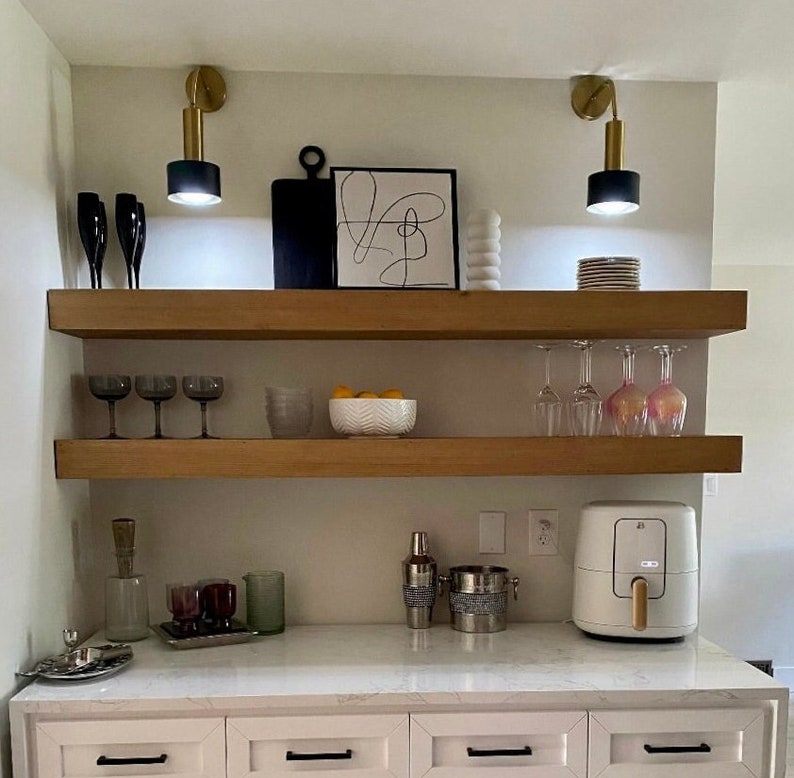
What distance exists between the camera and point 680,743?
149cm

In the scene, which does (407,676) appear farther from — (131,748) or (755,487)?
(755,487)

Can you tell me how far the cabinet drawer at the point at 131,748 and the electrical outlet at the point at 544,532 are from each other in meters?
0.95

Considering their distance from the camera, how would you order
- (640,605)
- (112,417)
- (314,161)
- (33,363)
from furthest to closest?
(314,161)
(112,417)
(640,605)
(33,363)

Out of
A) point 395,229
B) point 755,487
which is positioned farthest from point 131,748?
point 755,487

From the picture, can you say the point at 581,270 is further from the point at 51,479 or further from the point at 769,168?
the point at 51,479

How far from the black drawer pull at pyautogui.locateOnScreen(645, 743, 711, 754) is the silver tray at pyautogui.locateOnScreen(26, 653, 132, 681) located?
1.18 meters

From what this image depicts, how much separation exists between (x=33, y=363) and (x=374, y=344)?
2.75 feet

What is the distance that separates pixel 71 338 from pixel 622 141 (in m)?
1.51

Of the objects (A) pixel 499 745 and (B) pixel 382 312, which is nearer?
(A) pixel 499 745

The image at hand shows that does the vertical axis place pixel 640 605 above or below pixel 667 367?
below

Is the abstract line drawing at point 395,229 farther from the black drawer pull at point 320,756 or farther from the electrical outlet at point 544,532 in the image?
the black drawer pull at point 320,756

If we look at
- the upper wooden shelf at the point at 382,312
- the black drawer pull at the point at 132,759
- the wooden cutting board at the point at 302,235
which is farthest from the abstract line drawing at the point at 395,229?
the black drawer pull at the point at 132,759

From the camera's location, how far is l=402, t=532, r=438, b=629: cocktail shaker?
1814mm

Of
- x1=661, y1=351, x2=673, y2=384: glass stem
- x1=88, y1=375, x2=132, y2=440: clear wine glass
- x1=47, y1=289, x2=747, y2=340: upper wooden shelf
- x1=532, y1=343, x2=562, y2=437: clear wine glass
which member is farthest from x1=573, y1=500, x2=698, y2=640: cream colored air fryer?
x1=88, y1=375, x2=132, y2=440: clear wine glass
